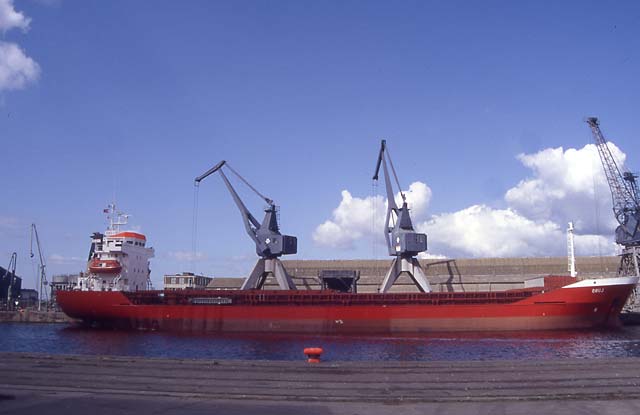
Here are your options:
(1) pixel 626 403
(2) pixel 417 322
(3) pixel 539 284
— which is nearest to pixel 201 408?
(1) pixel 626 403

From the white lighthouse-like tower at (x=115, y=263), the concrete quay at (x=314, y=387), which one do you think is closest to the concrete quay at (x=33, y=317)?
the white lighthouse-like tower at (x=115, y=263)

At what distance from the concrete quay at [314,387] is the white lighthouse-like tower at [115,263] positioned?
32.5m

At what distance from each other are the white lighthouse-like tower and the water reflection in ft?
24.7

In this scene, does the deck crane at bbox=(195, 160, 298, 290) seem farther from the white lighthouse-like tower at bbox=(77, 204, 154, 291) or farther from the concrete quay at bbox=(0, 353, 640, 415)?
the concrete quay at bbox=(0, 353, 640, 415)

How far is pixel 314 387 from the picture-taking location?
9812 mm

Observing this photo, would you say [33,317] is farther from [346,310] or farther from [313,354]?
[313,354]

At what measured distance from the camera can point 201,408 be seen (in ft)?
27.2

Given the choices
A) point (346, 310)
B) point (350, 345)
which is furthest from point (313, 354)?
point (346, 310)

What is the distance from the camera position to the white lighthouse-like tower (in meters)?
44.1

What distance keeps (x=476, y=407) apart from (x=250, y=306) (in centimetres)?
3098

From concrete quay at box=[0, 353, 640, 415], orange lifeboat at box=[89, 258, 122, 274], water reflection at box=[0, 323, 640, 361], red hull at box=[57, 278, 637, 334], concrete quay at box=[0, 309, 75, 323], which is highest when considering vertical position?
orange lifeboat at box=[89, 258, 122, 274]

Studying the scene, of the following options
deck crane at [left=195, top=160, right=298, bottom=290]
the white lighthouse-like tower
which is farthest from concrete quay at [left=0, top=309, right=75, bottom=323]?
deck crane at [left=195, top=160, right=298, bottom=290]

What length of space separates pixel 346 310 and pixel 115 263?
67.9 feet

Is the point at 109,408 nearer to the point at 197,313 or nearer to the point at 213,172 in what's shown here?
the point at 197,313
